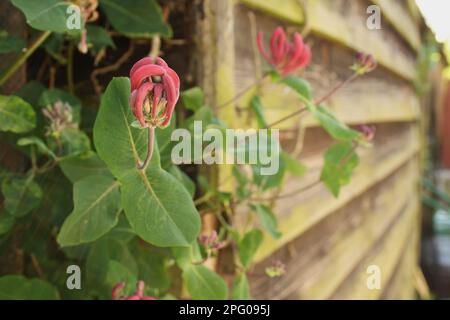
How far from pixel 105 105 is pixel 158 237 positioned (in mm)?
148

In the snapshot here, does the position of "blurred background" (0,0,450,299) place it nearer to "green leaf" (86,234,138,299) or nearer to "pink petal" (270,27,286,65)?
"green leaf" (86,234,138,299)

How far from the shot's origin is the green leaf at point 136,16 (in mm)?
958

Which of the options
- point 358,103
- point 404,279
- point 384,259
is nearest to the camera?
point 358,103

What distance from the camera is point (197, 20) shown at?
1035 mm

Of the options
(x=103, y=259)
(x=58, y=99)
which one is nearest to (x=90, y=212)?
(x=103, y=259)

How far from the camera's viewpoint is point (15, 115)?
829mm

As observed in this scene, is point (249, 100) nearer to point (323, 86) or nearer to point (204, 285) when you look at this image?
point (204, 285)

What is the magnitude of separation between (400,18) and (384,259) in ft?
4.14

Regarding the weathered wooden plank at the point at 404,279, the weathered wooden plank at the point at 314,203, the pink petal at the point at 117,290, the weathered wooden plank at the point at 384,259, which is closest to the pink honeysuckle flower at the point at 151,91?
the pink petal at the point at 117,290

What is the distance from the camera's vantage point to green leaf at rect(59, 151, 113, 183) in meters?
0.83

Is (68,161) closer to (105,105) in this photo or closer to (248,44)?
(105,105)

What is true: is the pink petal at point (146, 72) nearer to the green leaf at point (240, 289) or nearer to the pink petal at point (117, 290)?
the pink petal at point (117, 290)
